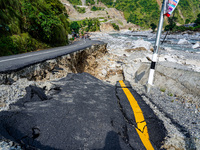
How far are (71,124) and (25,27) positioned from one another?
31.2 ft

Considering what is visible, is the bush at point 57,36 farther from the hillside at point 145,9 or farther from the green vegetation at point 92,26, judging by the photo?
the hillside at point 145,9

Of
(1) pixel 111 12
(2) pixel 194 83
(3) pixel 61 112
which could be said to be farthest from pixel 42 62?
(1) pixel 111 12

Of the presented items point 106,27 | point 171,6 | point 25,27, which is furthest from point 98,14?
point 171,6

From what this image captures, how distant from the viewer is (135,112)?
2.26 m

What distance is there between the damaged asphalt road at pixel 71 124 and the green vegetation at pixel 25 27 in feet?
20.5

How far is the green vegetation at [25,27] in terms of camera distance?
260 inches

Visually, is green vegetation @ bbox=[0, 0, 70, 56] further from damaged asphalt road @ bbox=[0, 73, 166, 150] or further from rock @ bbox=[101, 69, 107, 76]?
damaged asphalt road @ bbox=[0, 73, 166, 150]

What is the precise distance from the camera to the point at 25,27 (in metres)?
8.18

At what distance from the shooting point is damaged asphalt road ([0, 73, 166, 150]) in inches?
49.5

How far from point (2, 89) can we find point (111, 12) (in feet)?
533

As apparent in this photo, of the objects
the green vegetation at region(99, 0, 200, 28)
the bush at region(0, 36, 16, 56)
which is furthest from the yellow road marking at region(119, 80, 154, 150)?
the green vegetation at region(99, 0, 200, 28)

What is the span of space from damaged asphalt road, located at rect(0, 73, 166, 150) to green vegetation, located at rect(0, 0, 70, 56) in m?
6.24

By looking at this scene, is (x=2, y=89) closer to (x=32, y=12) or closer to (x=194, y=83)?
(x=194, y=83)

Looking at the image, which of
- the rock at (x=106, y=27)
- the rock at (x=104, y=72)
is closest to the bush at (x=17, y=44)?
the rock at (x=104, y=72)
